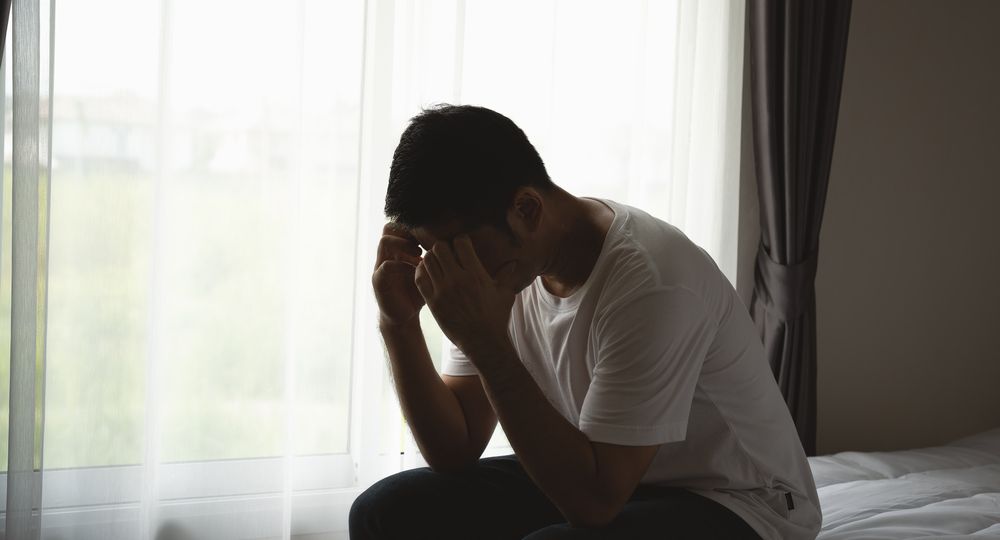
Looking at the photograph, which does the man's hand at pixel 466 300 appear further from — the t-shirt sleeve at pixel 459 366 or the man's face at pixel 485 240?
the t-shirt sleeve at pixel 459 366

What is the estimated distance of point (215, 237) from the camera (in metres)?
2.02

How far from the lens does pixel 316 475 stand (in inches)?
86.0

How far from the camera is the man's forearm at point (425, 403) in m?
1.49

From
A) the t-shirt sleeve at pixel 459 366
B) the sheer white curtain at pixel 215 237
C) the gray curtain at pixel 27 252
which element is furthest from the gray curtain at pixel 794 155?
the gray curtain at pixel 27 252

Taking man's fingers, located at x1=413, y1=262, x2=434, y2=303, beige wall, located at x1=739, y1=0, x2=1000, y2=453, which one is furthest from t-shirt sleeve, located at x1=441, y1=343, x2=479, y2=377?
beige wall, located at x1=739, y1=0, x2=1000, y2=453

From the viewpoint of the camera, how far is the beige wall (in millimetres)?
2832

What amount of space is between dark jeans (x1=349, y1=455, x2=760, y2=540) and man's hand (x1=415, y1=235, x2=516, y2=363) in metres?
0.28

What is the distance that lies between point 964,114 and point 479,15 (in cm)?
170

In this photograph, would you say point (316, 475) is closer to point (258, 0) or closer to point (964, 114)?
point (258, 0)

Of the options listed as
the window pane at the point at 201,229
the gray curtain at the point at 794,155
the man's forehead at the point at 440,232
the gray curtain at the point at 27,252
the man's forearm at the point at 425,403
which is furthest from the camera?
the gray curtain at the point at 794,155

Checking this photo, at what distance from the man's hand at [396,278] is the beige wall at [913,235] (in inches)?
69.2

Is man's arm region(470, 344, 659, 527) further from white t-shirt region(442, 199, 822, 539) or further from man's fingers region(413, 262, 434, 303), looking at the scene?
man's fingers region(413, 262, 434, 303)

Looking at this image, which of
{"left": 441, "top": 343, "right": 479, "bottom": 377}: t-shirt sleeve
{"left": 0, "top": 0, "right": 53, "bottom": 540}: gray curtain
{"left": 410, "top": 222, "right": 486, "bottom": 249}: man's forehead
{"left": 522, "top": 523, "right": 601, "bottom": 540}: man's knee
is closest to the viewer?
{"left": 522, "top": 523, "right": 601, "bottom": 540}: man's knee

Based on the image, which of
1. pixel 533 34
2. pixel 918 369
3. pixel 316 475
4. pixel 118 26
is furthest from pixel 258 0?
pixel 918 369
